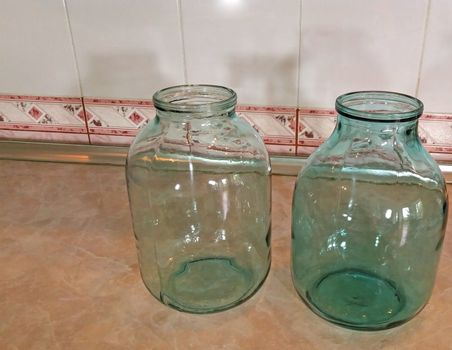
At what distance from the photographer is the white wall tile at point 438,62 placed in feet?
2.71

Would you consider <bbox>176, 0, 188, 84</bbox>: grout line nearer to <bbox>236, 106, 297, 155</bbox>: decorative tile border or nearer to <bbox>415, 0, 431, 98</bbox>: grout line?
<bbox>236, 106, 297, 155</bbox>: decorative tile border

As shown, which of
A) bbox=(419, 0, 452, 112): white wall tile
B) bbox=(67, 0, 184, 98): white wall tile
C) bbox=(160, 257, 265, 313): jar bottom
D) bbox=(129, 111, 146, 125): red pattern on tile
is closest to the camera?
bbox=(160, 257, 265, 313): jar bottom

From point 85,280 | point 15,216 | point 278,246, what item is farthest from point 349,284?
point 15,216

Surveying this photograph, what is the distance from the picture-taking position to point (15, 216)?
0.89m

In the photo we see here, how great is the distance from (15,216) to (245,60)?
50 cm

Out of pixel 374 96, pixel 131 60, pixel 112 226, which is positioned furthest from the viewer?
pixel 131 60

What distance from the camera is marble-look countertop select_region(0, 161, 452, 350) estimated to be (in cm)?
60

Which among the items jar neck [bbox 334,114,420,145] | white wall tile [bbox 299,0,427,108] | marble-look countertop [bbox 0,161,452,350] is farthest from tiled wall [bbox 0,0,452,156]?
jar neck [bbox 334,114,420,145]

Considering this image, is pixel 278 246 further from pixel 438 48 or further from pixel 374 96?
pixel 438 48

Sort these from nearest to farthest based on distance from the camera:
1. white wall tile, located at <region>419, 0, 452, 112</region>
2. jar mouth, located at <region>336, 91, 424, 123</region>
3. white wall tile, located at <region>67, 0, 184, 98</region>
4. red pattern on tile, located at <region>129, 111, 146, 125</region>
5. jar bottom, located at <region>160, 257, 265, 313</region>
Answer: jar mouth, located at <region>336, 91, 424, 123</region> < jar bottom, located at <region>160, 257, 265, 313</region> < white wall tile, located at <region>419, 0, 452, 112</region> < white wall tile, located at <region>67, 0, 184, 98</region> < red pattern on tile, located at <region>129, 111, 146, 125</region>

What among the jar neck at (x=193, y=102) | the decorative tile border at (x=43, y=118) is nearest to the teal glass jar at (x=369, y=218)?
the jar neck at (x=193, y=102)

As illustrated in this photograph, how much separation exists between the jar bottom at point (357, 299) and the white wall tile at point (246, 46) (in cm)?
39

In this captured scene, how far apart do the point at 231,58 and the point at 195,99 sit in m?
0.29

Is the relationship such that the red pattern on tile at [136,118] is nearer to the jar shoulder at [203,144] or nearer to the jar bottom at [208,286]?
the jar shoulder at [203,144]
